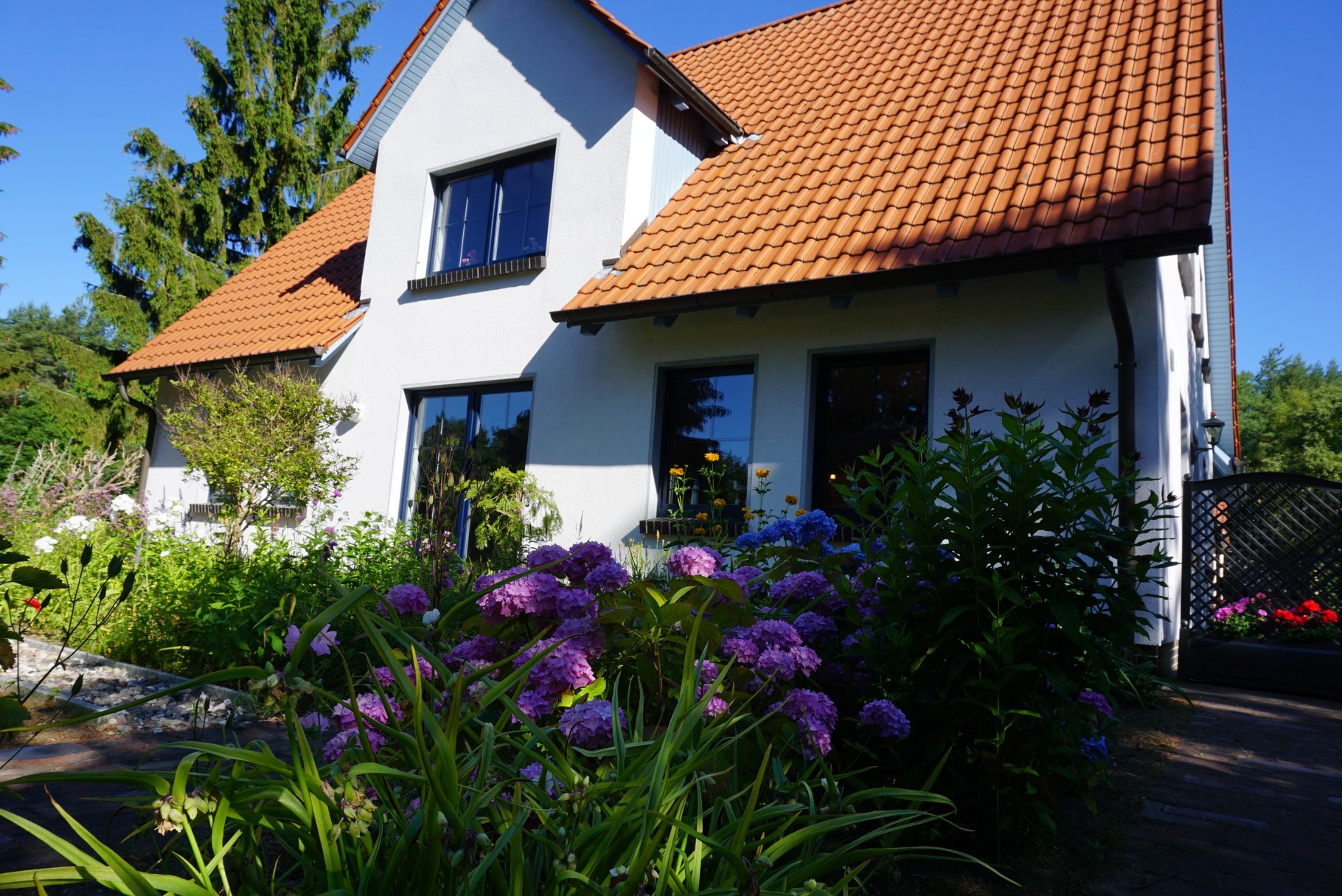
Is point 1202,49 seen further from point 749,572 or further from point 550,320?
point 749,572

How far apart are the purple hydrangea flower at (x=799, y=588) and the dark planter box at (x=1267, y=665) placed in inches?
224

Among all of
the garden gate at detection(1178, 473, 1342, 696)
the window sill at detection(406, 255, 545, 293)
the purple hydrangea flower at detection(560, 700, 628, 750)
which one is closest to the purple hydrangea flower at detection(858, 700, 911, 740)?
the purple hydrangea flower at detection(560, 700, 628, 750)

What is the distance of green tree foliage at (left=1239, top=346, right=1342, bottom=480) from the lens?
38.4 metres

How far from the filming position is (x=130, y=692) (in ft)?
13.4

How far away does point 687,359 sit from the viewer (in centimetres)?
675

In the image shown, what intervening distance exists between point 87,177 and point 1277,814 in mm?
23305

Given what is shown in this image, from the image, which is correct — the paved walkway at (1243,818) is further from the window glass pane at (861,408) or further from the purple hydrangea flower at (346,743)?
the window glass pane at (861,408)

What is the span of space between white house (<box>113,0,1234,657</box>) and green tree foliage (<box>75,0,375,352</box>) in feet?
28.7

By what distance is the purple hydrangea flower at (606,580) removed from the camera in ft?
7.29

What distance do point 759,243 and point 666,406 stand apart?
1.58 meters

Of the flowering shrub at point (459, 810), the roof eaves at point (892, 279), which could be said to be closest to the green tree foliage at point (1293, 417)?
the roof eaves at point (892, 279)

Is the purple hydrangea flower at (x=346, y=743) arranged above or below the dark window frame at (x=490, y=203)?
below

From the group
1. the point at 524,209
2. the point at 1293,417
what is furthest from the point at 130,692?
the point at 1293,417

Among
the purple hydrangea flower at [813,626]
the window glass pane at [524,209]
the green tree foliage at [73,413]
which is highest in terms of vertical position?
the window glass pane at [524,209]
